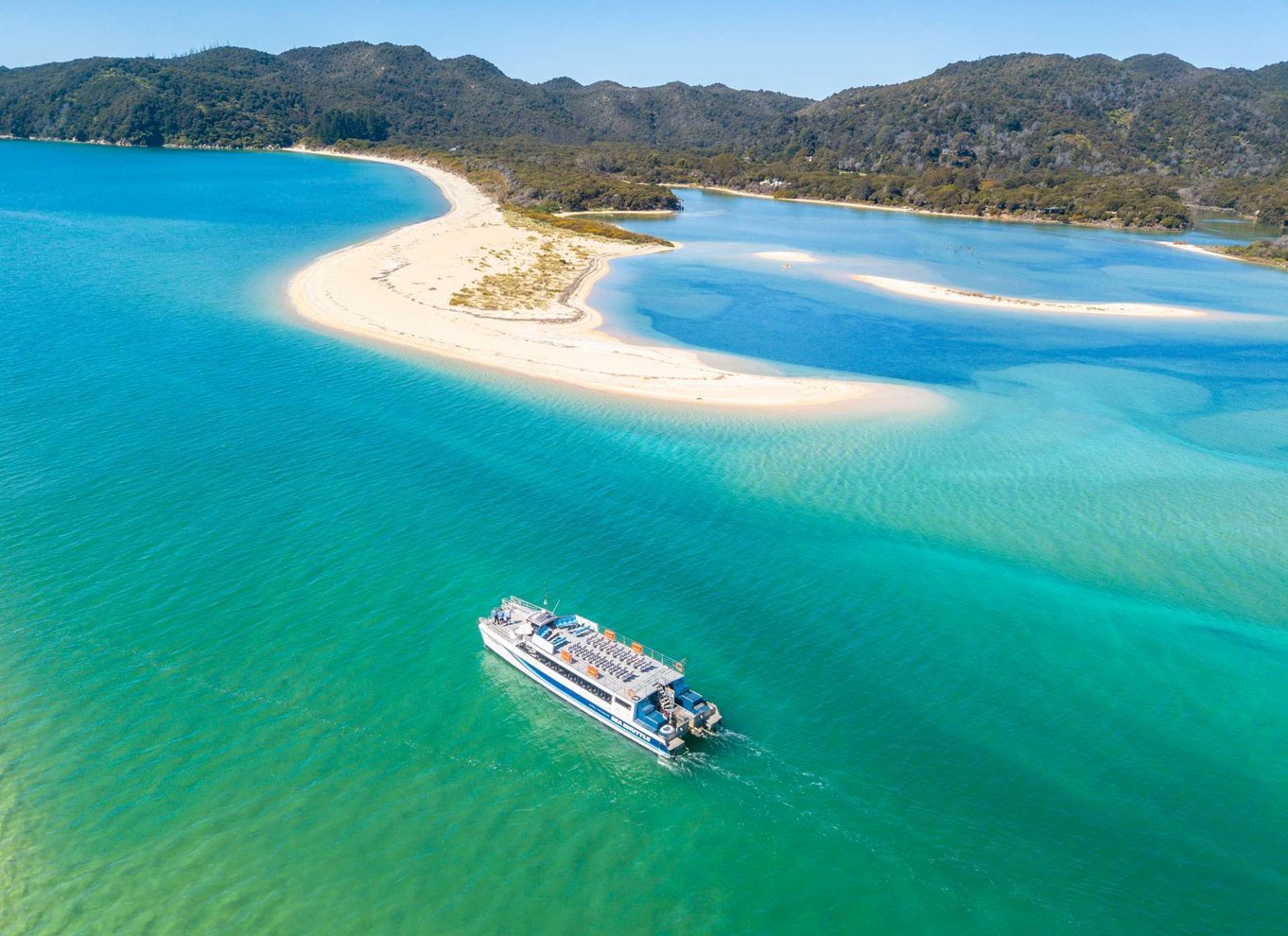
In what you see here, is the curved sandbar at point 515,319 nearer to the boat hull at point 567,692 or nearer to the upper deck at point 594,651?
the upper deck at point 594,651

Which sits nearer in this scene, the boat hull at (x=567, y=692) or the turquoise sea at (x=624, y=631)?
the turquoise sea at (x=624, y=631)

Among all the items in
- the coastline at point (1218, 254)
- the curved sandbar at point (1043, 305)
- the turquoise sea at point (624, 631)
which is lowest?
the turquoise sea at point (624, 631)

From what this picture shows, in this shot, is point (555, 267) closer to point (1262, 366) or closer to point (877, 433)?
point (877, 433)

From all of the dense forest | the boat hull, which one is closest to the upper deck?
the boat hull

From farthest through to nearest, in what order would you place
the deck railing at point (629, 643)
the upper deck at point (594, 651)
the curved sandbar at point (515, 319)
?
the curved sandbar at point (515, 319) < the deck railing at point (629, 643) < the upper deck at point (594, 651)

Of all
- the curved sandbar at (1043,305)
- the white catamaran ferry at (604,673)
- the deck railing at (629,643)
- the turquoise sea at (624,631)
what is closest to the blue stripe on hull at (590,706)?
the white catamaran ferry at (604,673)

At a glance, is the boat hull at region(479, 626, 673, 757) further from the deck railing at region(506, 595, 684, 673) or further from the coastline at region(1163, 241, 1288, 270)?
the coastline at region(1163, 241, 1288, 270)

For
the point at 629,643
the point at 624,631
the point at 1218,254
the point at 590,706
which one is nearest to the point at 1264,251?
the point at 1218,254

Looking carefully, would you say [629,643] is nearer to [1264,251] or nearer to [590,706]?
[590,706]
